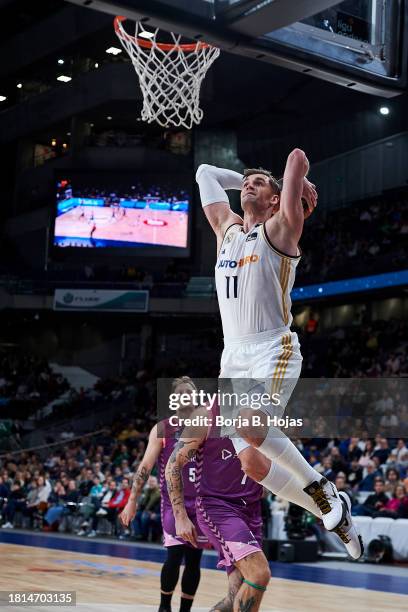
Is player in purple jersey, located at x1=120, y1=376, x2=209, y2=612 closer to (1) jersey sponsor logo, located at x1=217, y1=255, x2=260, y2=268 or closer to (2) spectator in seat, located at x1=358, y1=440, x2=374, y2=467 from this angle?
(1) jersey sponsor logo, located at x1=217, y1=255, x2=260, y2=268

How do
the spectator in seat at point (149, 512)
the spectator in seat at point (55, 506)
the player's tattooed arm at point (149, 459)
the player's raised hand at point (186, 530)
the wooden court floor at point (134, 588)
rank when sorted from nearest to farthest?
the player's raised hand at point (186, 530), the player's tattooed arm at point (149, 459), the wooden court floor at point (134, 588), the spectator in seat at point (149, 512), the spectator in seat at point (55, 506)

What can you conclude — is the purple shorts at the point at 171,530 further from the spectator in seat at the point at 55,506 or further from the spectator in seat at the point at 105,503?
the spectator in seat at the point at 55,506

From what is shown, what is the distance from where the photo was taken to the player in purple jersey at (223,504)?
209 inches

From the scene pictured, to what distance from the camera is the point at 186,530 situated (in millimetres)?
5586

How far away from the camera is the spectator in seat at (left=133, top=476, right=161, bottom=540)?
1562cm

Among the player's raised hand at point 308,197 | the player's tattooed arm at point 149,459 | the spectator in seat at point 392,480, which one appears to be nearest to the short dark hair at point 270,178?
the player's raised hand at point 308,197

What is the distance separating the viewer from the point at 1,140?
35.4m

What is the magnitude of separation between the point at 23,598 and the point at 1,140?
30.1m

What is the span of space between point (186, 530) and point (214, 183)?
214 centimetres

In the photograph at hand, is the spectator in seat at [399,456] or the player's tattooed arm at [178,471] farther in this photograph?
the spectator in seat at [399,456]

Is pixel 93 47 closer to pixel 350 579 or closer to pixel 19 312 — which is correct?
pixel 19 312

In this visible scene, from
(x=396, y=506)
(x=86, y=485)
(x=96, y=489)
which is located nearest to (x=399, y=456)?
(x=396, y=506)

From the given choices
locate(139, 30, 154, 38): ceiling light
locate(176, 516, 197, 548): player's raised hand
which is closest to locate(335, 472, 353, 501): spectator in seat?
locate(139, 30, 154, 38): ceiling light

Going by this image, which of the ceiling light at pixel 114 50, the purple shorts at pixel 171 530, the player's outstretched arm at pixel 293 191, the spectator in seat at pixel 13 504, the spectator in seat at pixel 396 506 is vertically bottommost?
the spectator in seat at pixel 13 504
